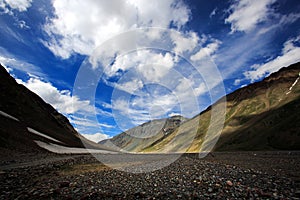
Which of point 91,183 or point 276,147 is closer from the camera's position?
point 91,183

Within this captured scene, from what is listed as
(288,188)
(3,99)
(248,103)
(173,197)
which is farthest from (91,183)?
(248,103)

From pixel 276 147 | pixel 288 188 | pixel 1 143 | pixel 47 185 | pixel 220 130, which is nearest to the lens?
pixel 288 188

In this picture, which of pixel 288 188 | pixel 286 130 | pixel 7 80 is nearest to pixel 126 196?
pixel 288 188

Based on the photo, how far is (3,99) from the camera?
299 feet

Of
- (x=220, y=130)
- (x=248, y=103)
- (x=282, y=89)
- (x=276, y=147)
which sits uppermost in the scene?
(x=282, y=89)

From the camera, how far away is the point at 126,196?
10578 millimetres

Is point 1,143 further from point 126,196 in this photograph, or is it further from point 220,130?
point 220,130

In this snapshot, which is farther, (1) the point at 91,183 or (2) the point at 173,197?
(1) the point at 91,183

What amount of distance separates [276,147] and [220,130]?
7096 centimetres

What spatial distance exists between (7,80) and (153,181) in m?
121

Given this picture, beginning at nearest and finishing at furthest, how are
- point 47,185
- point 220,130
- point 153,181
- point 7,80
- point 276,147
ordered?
point 47,185
point 153,181
point 276,147
point 7,80
point 220,130

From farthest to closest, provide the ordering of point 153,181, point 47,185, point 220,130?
point 220,130, point 153,181, point 47,185

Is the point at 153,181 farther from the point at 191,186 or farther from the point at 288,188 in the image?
the point at 288,188

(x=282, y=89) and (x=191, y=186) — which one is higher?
(x=282, y=89)
